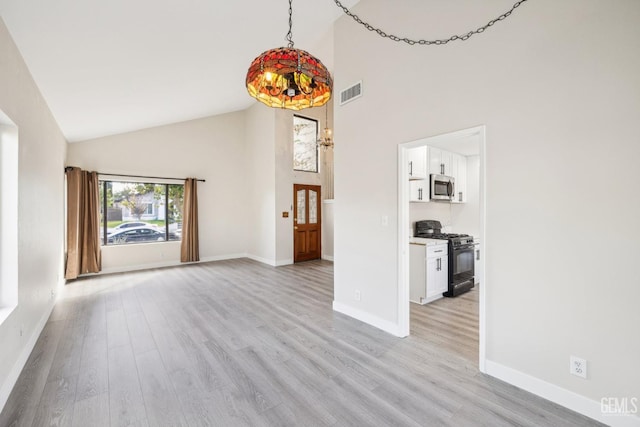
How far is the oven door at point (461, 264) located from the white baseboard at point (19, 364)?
16.2 ft

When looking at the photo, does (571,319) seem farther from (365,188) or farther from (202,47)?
(202,47)

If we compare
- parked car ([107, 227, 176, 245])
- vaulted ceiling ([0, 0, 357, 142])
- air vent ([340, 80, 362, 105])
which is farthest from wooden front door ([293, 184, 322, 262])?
air vent ([340, 80, 362, 105])

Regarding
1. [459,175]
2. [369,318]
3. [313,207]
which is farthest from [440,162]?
[313,207]

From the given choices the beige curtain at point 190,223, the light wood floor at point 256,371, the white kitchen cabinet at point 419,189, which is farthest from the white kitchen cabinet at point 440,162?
the beige curtain at point 190,223

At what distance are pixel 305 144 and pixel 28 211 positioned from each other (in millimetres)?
5873

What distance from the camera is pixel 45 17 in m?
2.13

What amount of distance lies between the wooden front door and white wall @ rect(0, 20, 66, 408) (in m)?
4.68

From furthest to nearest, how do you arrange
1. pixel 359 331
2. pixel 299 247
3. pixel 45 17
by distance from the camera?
pixel 299 247 < pixel 359 331 < pixel 45 17

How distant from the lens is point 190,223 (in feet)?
22.5

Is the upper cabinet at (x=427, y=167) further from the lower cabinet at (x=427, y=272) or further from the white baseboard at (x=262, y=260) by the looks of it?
the white baseboard at (x=262, y=260)

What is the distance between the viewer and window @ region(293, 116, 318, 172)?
753 centimetres

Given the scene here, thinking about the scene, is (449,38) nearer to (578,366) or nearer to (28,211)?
(578,366)

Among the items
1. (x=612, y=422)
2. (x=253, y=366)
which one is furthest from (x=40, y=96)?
(x=612, y=422)

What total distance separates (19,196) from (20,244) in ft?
1.41
